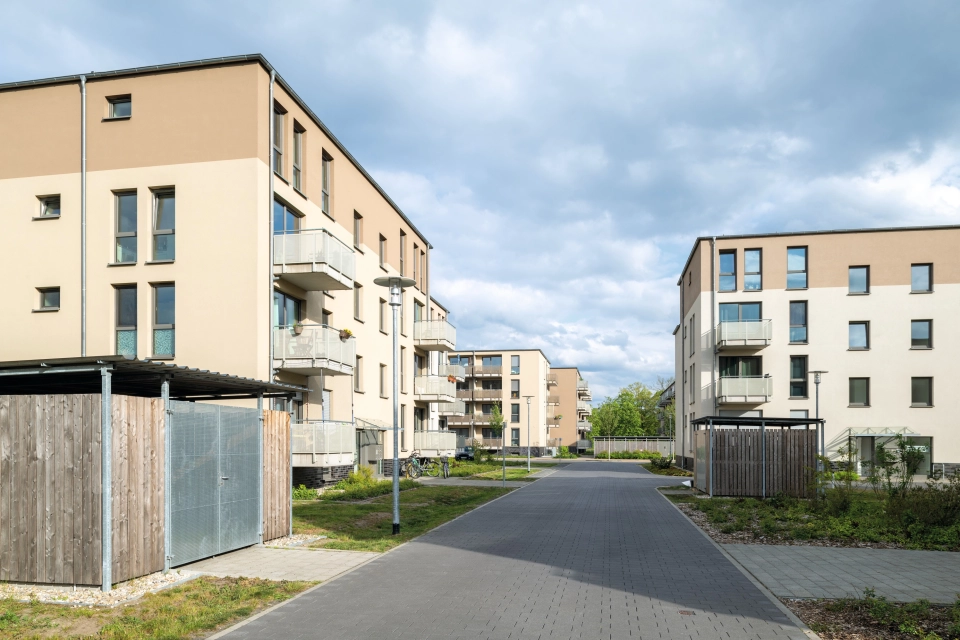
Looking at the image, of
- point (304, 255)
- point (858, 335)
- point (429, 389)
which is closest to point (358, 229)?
point (304, 255)

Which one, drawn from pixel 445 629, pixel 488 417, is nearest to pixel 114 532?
pixel 445 629

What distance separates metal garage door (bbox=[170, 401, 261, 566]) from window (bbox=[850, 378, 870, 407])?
3184 centimetres

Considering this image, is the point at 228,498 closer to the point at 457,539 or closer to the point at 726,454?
the point at 457,539

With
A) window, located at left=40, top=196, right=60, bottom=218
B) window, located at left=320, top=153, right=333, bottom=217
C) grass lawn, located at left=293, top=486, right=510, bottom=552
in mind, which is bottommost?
grass lawn, located at left=293, top=486, right=510, bottom=552

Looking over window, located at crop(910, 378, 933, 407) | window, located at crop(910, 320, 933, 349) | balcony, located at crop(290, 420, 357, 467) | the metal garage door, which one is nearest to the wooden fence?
balcony, located at crop(290, 420, 357, 467)

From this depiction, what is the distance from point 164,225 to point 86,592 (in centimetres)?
1490

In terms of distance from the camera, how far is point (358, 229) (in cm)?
2917

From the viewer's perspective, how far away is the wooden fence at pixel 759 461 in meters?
21.0

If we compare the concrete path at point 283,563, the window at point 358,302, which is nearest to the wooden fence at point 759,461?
the concrete path at point 283,563

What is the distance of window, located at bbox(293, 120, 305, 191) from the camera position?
76.7 feet

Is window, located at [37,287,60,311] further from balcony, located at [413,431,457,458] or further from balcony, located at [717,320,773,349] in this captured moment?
balcony, located at [717,320,773,349]

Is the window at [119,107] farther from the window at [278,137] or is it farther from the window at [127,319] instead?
the window at [127,319]

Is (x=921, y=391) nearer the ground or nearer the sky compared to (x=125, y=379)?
nearer the ground

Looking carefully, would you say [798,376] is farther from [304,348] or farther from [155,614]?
[155,614]
